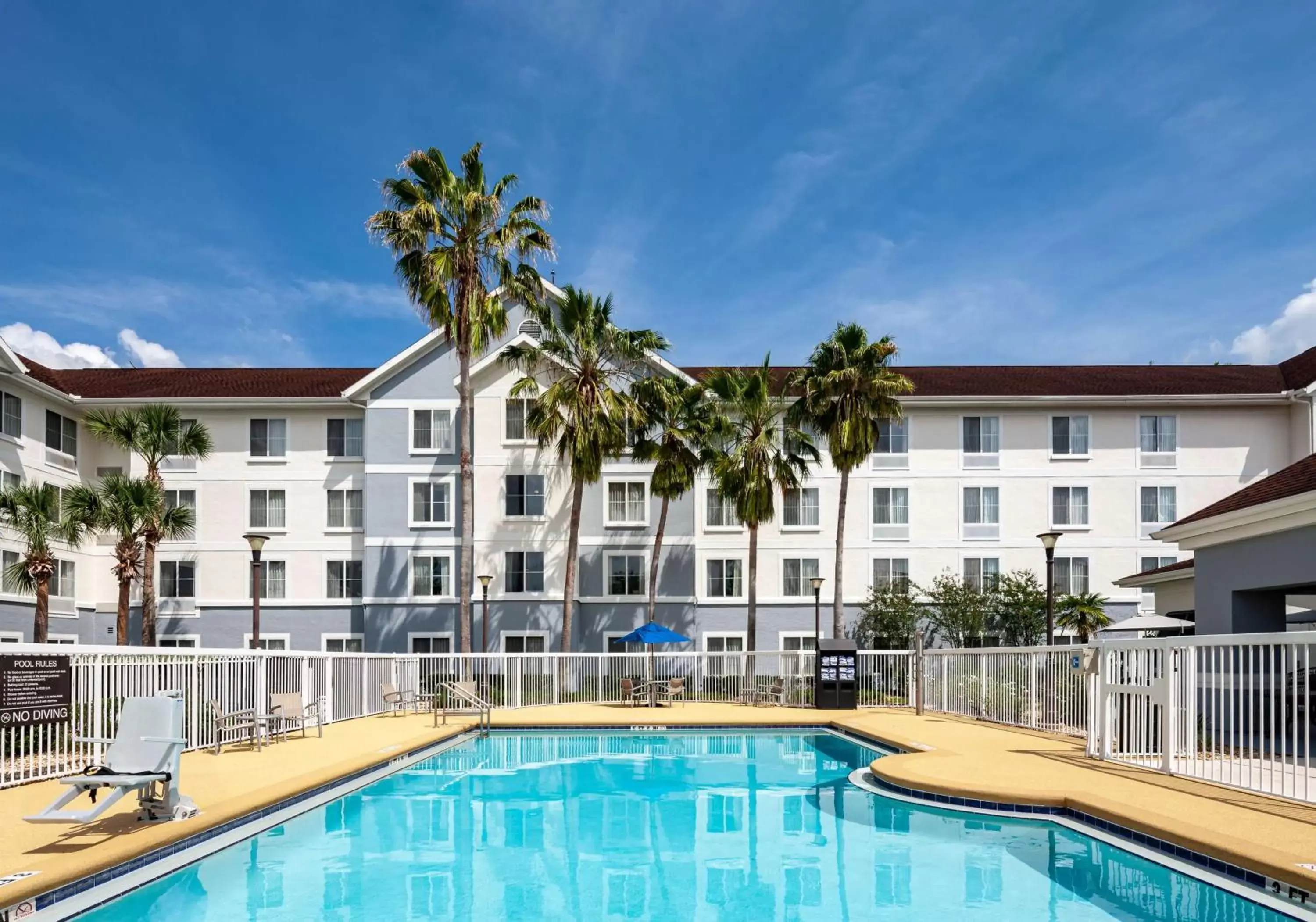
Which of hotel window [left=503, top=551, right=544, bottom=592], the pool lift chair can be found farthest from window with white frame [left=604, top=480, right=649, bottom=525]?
the pool lift chair

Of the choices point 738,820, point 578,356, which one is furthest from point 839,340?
point 738,820

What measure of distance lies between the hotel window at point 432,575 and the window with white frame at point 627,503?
5.61 meters

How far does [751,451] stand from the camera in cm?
3123

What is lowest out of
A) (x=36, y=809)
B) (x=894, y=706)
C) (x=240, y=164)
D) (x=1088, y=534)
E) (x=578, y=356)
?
(x=894, y=706)

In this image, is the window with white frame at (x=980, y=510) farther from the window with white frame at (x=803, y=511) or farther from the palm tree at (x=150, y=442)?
the palm tree at (x=150, y=442)

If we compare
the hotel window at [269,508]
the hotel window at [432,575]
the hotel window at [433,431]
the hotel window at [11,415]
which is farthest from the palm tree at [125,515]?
the hotel window at [433,431]

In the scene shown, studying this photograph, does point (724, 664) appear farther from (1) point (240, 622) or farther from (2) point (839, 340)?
(1) point (240, 622)

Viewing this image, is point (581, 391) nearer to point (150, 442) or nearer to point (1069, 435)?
point (150, 442)

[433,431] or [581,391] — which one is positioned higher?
[581,391]

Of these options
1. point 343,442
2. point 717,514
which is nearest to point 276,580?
point 343,442

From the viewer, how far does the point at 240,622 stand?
35.8m

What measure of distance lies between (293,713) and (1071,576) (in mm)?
27942

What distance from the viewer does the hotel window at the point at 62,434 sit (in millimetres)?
34125

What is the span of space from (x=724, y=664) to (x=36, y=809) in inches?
780
